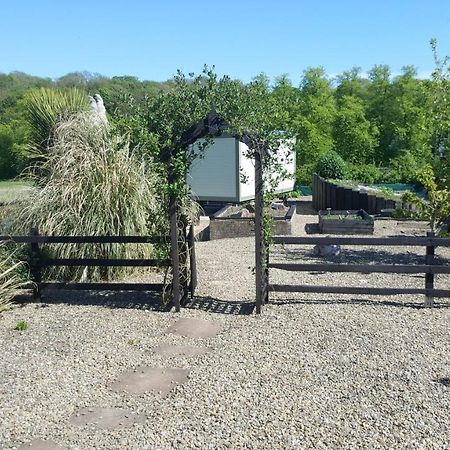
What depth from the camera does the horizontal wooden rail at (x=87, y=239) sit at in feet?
21.1

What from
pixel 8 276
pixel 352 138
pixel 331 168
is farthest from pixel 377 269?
pixel 352 138

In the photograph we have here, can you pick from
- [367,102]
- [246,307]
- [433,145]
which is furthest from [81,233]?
[367,102]

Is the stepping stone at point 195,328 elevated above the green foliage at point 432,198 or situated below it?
below

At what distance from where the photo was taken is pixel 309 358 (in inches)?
184

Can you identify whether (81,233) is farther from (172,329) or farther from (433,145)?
(433,145)

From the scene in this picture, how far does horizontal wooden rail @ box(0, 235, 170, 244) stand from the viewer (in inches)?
253

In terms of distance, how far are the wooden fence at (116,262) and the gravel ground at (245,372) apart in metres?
0.23

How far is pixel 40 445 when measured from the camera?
3.37m

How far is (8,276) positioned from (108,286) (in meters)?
1.39

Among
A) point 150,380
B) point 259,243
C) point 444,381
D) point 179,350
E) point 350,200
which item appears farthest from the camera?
point 350,200

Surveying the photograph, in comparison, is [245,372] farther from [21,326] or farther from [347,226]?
[347,226]

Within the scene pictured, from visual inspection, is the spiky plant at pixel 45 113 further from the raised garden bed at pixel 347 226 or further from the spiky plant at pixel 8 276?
the raised garden bed at pixel 347 226

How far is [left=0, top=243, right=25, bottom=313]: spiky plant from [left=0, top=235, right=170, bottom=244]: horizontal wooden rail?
265mm

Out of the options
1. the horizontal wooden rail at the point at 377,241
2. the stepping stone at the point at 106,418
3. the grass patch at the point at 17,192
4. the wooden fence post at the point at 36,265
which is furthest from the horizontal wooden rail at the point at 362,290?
the grass patch at the point at 17,192
